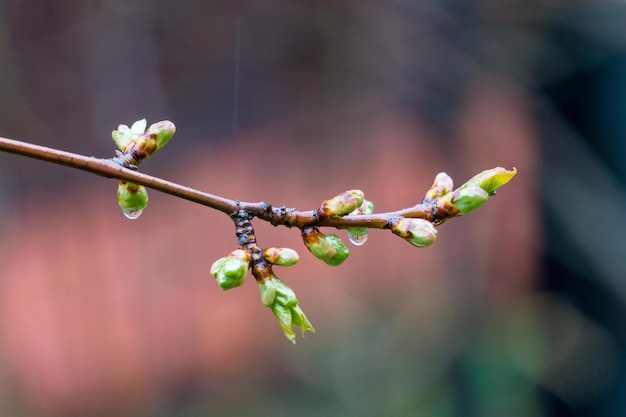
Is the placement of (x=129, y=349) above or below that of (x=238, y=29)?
below

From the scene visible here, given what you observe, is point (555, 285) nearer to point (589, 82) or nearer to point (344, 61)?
point (589, 82)

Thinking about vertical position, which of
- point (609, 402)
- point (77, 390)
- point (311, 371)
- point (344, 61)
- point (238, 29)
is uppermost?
point (238, 29)

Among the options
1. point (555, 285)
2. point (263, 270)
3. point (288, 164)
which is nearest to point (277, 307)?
point (263, 270)

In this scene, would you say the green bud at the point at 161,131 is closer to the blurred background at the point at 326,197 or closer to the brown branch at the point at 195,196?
the brown branch at the point at 195,196

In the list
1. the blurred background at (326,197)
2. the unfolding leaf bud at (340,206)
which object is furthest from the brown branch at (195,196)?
the blurred background at (326,197)

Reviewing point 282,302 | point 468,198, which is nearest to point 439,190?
point 468,198

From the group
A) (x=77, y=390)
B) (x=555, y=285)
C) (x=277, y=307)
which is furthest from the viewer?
(x=555, y=285)

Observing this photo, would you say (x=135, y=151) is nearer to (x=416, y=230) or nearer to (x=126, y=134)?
(x=126, y=134)
